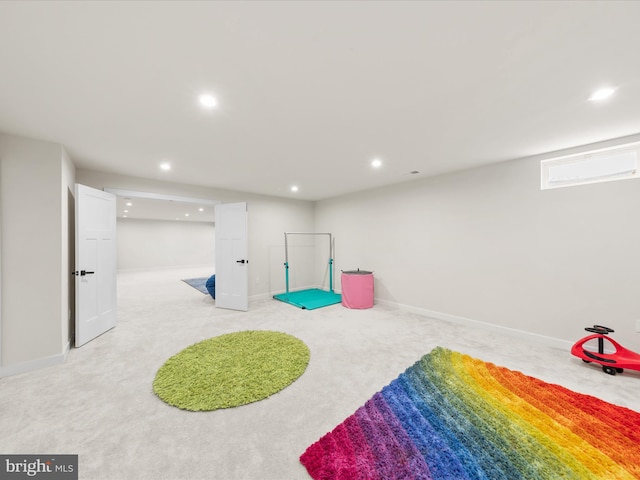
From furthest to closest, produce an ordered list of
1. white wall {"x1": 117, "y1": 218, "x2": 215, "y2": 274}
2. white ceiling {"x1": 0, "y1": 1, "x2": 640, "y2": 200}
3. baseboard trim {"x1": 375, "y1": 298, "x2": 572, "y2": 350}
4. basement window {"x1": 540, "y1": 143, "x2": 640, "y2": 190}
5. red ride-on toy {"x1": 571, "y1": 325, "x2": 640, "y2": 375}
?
white wall {"x1": 117, "y1": 218, "x2": 215, "y2": 274} < baseboard trim {"x1": 375, "y1": 298, "x2": 572, "y2": 350} < basement window {"x1": 540, "y1": 143, "x2": 640, "y2": 190} < red ride-on toy {"x1": 571, "y1": 325, "x2": 640, "y2": 375} < white ceiling {"x1": 0, "y1": 1, "x2": 640, "y2": 200}

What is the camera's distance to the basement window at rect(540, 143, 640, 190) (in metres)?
2.59

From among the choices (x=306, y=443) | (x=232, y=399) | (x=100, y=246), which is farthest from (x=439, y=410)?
(x=100, y=246)

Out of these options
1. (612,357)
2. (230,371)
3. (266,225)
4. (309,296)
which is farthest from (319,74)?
(309,296)

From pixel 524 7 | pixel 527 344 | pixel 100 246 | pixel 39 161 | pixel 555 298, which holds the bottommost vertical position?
pixel 527 344

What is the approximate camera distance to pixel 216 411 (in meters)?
1.86

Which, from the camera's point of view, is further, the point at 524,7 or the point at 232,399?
the point at 232,399

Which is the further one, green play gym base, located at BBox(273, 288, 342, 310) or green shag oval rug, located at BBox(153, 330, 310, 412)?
green play gym base, located at BBox(273, 288, 342, 310)

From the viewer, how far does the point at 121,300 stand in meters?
5.33

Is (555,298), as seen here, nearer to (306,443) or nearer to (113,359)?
(306,443)

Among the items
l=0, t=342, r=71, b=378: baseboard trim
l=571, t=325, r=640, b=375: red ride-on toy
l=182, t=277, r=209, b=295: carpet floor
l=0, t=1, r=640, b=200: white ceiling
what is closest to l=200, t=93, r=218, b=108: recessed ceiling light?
l=0, t=1, r=640, b=200: white ceiling

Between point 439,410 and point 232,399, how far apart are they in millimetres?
1688

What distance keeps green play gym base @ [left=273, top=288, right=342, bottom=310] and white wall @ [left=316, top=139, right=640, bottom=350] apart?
1092 millimetres

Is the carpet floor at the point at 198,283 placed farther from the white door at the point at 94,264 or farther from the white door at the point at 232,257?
the white door at the point at 94,264

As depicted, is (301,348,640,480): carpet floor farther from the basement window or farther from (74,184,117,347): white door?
(74,184,117,347): white door
